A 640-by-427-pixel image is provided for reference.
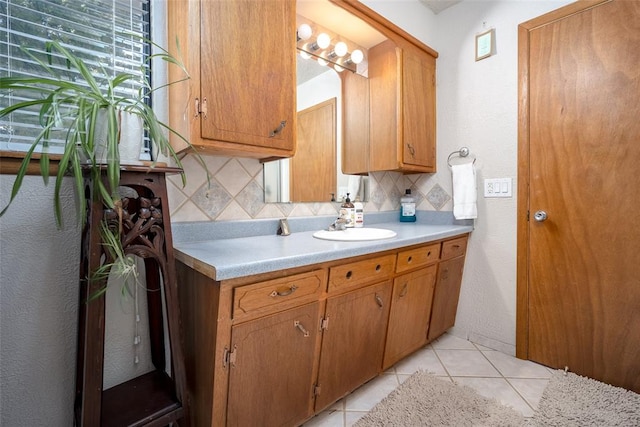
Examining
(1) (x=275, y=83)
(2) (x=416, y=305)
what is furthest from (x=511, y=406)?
(1) (x=275, y=83)

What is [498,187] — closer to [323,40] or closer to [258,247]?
[323,40]

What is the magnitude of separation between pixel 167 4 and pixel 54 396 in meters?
1.65

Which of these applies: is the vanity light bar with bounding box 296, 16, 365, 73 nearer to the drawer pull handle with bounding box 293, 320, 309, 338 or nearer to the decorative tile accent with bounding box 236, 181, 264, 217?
the decorative tile accent with bounding box 236, 181, 264, 217

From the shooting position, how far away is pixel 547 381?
5.34 ft

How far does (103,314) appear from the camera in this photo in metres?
0.86

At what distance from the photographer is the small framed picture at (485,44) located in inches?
76.4

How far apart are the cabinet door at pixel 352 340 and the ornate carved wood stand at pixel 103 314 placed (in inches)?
22.7

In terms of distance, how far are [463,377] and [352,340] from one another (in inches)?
32.5

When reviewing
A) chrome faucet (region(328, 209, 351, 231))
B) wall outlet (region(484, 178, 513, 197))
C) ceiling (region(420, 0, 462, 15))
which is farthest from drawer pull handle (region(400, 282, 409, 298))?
ceiling (region(420, 0, 462, 15))

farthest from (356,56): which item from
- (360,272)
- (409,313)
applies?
(409,313)

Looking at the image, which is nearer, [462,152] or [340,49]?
[340,49]

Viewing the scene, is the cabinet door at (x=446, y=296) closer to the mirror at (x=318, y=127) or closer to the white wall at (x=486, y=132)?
the white wall at (x=486, y=132)

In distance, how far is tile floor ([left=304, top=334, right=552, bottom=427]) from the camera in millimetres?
1397

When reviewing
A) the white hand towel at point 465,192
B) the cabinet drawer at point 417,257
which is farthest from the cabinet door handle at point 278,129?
the white hand towel at point 465,192
